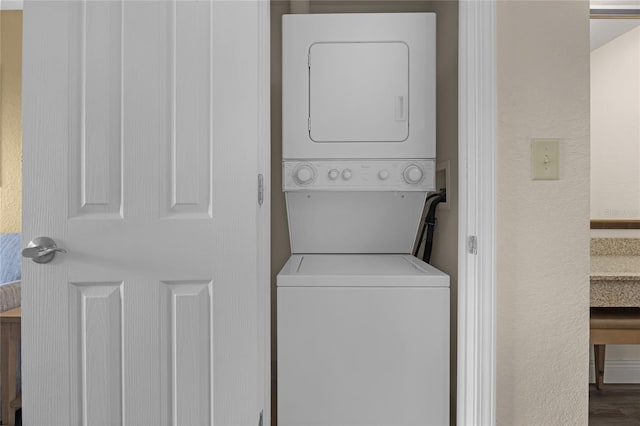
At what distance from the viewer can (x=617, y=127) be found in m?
2.30

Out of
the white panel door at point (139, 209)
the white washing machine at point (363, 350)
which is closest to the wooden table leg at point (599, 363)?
the white washing machine at point (363, 350)

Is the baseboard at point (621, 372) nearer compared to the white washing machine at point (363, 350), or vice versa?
the white washing machine at point (363, 350)

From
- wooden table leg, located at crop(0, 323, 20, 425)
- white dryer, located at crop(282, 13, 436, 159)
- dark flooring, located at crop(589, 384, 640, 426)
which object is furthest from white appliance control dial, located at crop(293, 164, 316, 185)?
dark flooring, located at crop(589, 384, 640, 426)

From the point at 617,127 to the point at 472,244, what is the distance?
1631 millimetres

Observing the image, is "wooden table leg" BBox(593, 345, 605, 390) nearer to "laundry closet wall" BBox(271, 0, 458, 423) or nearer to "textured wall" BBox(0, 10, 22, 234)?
"laundry closet wall" BBox(271, 0, 458, 423)

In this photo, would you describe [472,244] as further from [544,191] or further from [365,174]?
[365,174]

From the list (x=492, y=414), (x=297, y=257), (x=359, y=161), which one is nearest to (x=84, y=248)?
(x=297, y=257)

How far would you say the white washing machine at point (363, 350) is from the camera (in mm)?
1464

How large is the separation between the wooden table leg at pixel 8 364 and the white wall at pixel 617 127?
117 inches

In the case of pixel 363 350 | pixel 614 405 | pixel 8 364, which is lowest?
pixel 614 405

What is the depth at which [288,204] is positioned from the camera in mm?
2041

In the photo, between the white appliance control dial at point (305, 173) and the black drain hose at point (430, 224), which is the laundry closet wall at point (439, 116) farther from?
the white appliance control dial at point (305, 173)

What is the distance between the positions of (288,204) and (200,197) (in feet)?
2.72

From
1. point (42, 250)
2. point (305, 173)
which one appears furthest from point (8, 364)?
point (305, 173)
